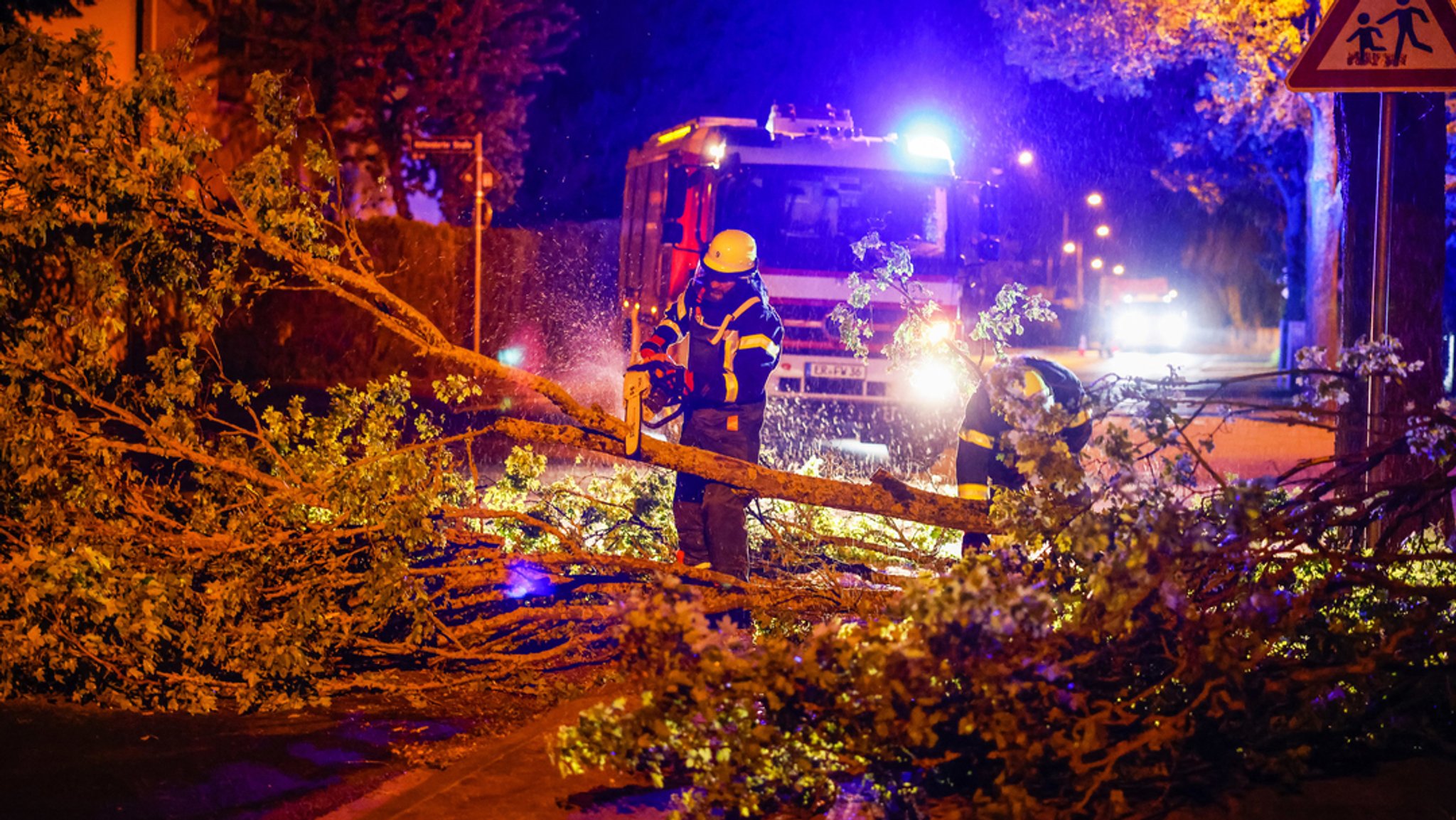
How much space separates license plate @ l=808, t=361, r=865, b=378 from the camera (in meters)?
10.6

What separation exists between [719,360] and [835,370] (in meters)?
4.70

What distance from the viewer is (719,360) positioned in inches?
236

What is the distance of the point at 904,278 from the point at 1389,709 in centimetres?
347

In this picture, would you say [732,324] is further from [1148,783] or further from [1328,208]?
[1328,208]

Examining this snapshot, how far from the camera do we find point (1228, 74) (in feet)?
62.3

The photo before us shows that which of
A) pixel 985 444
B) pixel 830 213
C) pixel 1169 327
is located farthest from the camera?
pixel 1169 327

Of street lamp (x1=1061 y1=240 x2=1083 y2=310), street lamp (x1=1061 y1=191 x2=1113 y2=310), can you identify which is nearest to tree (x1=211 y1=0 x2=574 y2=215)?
street lamp (x1=1061 y1=191 x2=1113 y2=310)

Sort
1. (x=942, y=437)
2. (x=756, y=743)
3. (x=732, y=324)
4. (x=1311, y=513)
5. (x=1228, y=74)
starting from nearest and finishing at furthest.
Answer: (x=756, y=743) < (x=1311, y=513) < (x=732, y=324) < (x=942, y=437) < (x=1228, y=74)

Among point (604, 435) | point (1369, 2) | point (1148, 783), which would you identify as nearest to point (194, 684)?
point (604, 435)

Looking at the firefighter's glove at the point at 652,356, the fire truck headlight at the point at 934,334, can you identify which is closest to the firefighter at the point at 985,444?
the fire truck headlight at the point at 934,334

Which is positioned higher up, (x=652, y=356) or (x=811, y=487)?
(x=652, y=356)

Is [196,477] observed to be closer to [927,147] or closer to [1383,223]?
[1383,223]

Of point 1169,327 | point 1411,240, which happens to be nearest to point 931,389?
point 1411,240

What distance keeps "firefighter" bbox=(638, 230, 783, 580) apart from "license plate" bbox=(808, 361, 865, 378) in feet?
14.6
